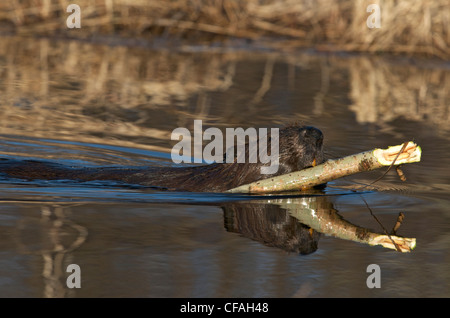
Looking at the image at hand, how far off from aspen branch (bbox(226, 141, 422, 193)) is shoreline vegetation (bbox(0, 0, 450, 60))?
754 cm

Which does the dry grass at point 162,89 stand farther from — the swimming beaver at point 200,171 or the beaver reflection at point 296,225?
the beaver reflection at point 296,225

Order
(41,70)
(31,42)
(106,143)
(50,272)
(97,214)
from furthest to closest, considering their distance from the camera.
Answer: (31,42)
(41,70)
(106,143)
(97,214)
(50,272)

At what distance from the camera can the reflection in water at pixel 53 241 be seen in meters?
3.42

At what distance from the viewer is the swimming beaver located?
4.86 metres

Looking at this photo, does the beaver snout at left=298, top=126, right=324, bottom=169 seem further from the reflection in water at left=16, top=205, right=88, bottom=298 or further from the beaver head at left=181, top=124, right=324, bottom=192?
the reflection in water at left=16, top=205, right=88, bottom=298

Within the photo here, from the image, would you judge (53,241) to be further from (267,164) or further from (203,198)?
(267,164)

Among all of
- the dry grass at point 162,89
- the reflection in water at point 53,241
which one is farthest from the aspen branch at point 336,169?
the dry grass at point 162,89

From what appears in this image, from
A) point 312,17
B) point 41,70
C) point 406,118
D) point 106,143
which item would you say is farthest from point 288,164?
point 312,17

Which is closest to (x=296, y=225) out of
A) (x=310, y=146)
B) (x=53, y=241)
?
(x=310, y=146)

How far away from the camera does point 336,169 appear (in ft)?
15.5

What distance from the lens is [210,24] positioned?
1316 cm
